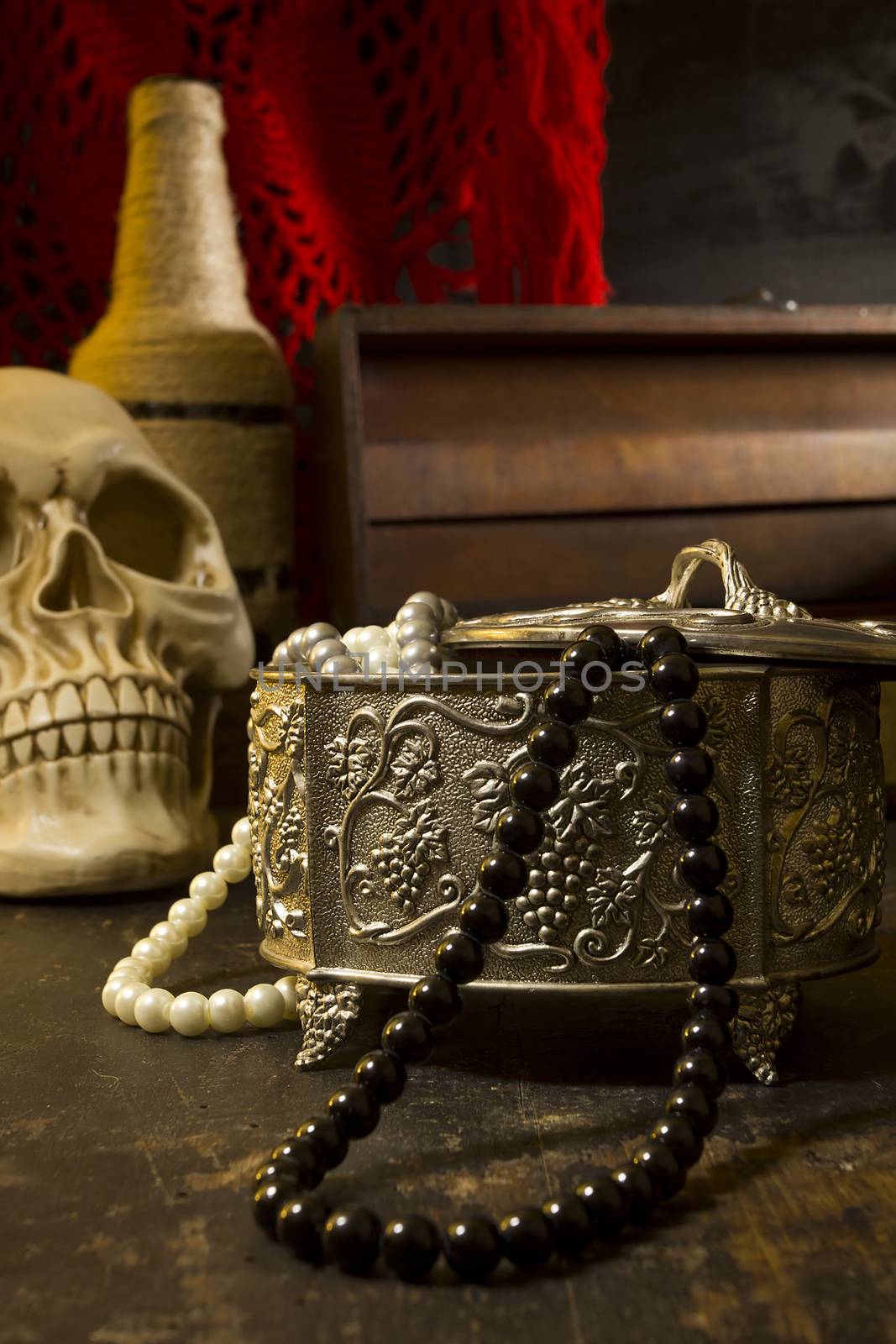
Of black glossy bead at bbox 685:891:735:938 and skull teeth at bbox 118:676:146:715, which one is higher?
skull teeth at bbox 118:676:146:715

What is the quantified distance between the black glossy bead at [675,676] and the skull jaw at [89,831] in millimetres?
836

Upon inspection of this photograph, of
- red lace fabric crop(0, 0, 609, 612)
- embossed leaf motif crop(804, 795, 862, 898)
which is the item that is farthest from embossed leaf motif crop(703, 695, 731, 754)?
red lace fabric crop(0, 0, 609, 612)

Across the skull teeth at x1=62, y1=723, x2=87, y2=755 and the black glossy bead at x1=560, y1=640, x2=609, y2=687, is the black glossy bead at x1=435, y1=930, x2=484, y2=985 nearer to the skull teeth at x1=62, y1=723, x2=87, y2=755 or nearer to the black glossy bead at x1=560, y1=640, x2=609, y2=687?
the black glossy bead at x1=560, y1=640, x2=609, y2=687

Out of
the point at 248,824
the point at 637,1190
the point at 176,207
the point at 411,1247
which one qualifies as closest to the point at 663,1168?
the point at 637,1190

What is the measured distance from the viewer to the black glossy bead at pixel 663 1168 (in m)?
0.66

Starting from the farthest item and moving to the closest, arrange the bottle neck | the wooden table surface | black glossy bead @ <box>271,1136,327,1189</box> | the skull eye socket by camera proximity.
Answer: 1. the bottle neck
2. the skull eye socket
3. black glossy bead @ <box>271,1136,327,1189</box>
4. the wooden table surface

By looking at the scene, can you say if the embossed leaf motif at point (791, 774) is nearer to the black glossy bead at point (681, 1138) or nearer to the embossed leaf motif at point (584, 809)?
the embossed leaf motif at point (584, 809)

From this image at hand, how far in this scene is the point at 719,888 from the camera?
2.79ft

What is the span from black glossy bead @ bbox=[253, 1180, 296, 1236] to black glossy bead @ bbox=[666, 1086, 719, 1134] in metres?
0.22

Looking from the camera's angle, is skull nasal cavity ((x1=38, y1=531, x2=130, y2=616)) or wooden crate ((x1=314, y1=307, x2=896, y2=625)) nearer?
skull nasal cavity ((x1=38, y1=531, x2=130, y2=616))

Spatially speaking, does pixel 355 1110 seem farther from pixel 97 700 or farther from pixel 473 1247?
pixel 97 700

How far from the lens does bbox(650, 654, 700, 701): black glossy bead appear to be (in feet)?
2.61

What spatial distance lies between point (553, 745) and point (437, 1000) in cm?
17

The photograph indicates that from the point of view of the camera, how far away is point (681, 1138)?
2.26 ft
